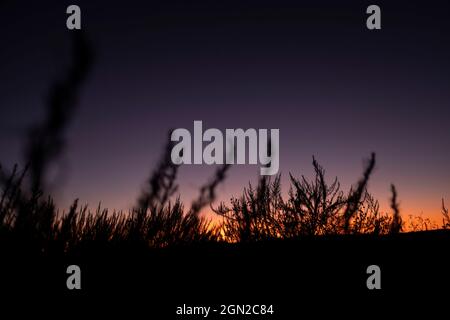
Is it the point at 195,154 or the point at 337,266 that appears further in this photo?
the point at 195,154

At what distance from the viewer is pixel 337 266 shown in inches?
130

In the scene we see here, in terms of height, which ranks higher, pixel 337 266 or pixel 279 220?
pixel 279 220

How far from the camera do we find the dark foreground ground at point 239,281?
265 cm

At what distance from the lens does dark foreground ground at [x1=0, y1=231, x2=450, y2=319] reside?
2.65 m

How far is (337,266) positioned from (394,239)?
0.87 metres

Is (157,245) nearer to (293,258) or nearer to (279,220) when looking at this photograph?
(293,258)

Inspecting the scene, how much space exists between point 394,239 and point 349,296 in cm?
112

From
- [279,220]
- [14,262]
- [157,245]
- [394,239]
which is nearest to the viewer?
[14,262]

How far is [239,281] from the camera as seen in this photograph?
312cm
